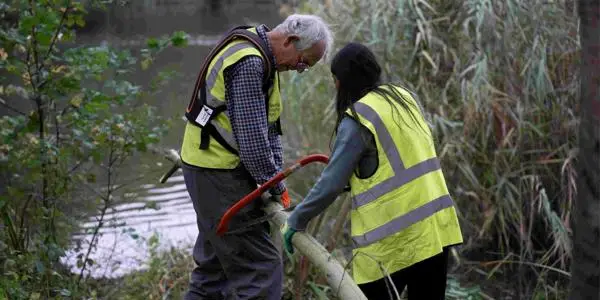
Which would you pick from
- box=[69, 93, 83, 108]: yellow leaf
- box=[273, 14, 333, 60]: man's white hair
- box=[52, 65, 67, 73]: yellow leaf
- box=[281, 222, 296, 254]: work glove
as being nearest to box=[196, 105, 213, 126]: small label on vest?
box=[273, 14, 333, 60]: man's white hair

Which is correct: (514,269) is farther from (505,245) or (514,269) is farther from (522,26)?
(522,26)

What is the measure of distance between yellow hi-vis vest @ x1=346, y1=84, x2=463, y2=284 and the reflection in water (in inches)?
84.8

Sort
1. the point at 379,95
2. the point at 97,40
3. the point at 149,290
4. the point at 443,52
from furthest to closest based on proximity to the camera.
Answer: the point at 97,40, the point at 443,52, the point at 149,290, the point at 379,95

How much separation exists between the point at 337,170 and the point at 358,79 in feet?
1.14

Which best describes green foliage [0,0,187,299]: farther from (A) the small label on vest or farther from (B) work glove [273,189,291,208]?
(B) work glove [273,189,291,208]

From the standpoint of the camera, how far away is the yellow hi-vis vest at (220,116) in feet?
12.3

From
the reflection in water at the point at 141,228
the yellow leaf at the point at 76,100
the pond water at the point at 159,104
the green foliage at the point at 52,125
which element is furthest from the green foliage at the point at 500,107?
the yellow leaf at the point at 76,100

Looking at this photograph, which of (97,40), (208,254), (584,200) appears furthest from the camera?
(97,40)

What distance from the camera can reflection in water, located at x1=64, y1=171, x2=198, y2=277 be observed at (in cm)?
620

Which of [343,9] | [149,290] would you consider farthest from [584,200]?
[343,9]

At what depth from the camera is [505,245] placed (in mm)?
6125

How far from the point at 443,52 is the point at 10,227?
321cm

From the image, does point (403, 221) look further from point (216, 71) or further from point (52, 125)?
point (52, 125)

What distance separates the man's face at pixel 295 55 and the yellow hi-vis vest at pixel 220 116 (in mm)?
64
